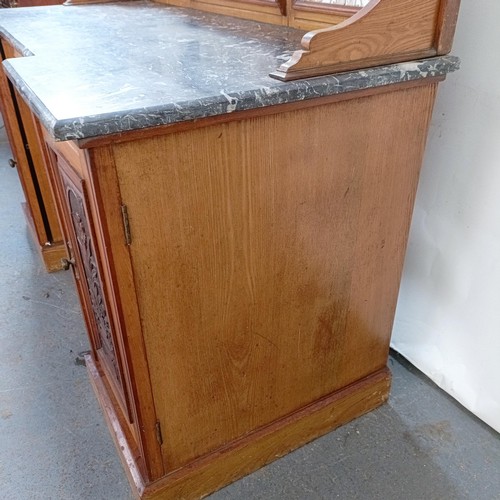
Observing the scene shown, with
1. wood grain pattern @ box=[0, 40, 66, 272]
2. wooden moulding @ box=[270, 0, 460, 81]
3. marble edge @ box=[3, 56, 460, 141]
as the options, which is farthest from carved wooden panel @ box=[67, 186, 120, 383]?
wood grain pattern @ box=[0, 40, 66, 272]

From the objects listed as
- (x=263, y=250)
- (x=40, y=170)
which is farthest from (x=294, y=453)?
(x=40, y=170)

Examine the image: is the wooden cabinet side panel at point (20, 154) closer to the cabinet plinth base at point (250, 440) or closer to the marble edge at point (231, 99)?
the cabinet plinth base at point (250, 440)

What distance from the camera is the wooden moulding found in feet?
2.71

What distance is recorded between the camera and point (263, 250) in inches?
38.8

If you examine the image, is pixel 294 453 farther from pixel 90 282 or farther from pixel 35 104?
pixel 35 104

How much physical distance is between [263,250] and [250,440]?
0.52 metres

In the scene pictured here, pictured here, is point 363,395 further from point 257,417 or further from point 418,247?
point 418,247

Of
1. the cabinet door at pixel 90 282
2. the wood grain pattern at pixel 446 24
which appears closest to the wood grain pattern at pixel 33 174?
the cabinet door at pixel 90 282

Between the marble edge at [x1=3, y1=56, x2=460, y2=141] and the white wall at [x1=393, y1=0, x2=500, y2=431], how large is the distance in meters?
0.24

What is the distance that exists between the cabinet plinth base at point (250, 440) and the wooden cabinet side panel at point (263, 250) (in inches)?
1.3

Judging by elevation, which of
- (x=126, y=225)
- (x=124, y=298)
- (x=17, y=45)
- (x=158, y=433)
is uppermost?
(x=17, y=45)

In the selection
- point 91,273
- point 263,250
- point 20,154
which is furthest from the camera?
point 20,154

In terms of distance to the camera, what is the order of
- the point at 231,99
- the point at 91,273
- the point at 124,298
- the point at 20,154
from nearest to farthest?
1. the point at 231,99
2. the point at 124,298
3. the point at 91,273
4. the point at 20,154

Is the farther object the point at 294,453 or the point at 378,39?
the point at 294,453
